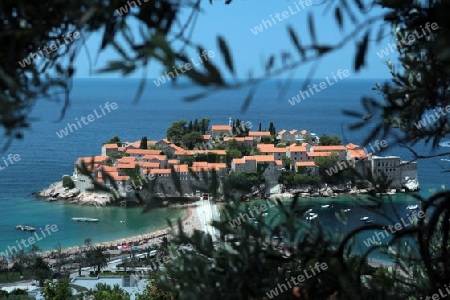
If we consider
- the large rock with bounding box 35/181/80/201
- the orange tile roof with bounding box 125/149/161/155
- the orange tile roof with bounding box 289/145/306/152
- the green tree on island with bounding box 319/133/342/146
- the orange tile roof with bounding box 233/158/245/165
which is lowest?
the orange tile roof with bounding box 233/158/245/165

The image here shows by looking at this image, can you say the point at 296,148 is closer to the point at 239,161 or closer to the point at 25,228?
the point at 239,161

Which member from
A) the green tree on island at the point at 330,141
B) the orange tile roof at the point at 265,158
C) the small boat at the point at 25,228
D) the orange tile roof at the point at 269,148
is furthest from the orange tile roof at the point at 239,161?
the small boat at the point at 25,228

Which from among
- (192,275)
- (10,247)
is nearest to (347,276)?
(192,275)

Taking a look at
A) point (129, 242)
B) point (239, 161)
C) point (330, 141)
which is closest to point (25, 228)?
point (129, 242)

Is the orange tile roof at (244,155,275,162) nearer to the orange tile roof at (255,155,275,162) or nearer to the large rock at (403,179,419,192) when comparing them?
the orange tile roof at (255,155,275,162)

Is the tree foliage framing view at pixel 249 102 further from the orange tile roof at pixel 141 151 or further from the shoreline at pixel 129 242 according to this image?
the orange tile roof at pixel 141 151

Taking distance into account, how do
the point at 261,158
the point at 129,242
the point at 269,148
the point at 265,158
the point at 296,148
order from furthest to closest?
1. the point at 296,148
2. the point at 269,148
3. the point at 265,158
4. the point at 261,158
5. the point at 129,242

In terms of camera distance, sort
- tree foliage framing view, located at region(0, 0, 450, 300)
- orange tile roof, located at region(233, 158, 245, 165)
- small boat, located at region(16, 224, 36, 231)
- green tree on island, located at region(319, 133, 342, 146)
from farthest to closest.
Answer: green tree on island, located at region(319, 133, 342, 146) → orange tile roof, located at region(233, 158, 245, 165) → small boat, located at region(16, 224, 36, 231) → tree foliage framing view, located at region(0, 0, 450, 300)

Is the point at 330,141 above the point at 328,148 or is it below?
above

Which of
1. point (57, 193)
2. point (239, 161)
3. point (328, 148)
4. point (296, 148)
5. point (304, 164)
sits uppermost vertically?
point (57, 193)

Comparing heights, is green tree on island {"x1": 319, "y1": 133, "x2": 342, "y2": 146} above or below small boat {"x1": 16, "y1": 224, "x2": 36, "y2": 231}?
above

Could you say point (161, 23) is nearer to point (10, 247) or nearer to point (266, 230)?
point (266, 230)

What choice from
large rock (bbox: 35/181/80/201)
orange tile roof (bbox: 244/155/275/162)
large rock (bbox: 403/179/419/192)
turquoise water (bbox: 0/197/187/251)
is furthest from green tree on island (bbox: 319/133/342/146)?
large rock (bbox: 35/181/80/201)
